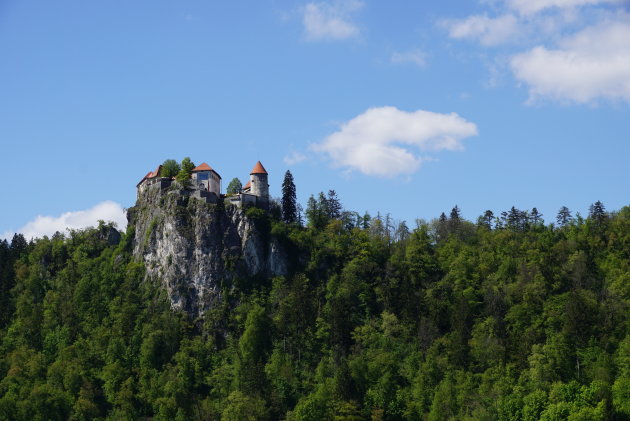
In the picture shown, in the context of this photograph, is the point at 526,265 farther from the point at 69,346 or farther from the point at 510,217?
the point at 69,346

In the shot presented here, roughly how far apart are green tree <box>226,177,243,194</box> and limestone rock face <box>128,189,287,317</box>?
5.41m

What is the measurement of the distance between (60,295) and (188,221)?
20159 mm

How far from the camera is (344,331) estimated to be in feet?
385

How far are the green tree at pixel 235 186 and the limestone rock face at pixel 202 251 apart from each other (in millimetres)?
5410

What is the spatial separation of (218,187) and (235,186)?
223 cm

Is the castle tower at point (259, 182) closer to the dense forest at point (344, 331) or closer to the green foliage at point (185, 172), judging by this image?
the dense forest at point (344, 331)

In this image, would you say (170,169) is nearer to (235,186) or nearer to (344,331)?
(235,186)

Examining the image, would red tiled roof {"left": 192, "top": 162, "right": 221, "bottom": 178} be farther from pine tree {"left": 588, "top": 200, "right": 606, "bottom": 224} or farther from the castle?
pine tree {"left": 588, "top": 200, "right": 606, "bottom": 224}

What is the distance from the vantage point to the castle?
129875mm

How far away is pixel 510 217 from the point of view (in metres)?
144

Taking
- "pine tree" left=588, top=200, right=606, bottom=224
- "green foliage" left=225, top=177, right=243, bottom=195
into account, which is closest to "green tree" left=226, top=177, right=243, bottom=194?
Answer: "green foliage" left=225, top=177, right=243, bottom=195

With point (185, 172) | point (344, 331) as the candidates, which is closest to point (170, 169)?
point (185, 172)

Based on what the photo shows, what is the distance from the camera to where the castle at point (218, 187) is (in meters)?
130

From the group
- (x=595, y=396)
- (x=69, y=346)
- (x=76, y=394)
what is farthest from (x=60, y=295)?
(x=595, y=396)
